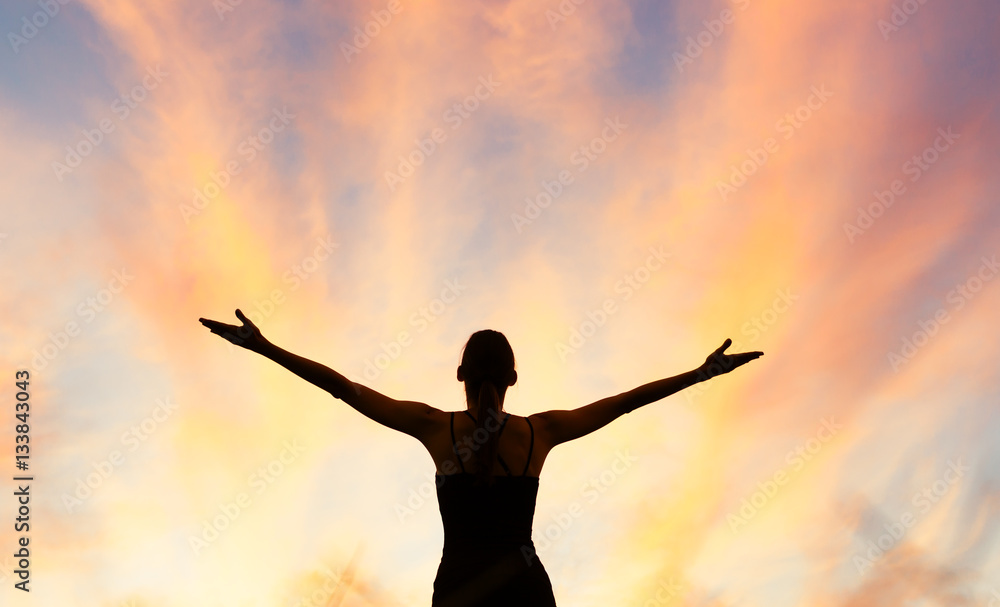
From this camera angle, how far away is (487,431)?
507 cm

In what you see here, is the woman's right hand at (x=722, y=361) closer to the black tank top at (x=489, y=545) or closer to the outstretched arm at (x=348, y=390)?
the black tank top at (x=489, y=545)

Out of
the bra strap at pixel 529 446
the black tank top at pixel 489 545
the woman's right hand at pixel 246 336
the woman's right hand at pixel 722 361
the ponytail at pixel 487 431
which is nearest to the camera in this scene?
the black tank top at pixel 489 545

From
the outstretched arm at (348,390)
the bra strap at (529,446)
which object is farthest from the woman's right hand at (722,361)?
the outstretched arm at (348,390)

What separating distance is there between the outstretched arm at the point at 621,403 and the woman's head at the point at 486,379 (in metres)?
0.39

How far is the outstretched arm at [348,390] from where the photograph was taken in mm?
5184

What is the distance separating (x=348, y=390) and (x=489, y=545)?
55.7 inches

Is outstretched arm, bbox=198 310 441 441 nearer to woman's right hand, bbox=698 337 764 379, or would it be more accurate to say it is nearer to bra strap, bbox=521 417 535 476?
Result: bra strap, bbox=521 417 535 476

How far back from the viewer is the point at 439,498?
5.04m

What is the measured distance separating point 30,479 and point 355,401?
537 inches

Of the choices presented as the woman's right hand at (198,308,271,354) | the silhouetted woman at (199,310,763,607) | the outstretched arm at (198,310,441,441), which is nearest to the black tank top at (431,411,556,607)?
the silhouetted woman at (199,310,763,607)

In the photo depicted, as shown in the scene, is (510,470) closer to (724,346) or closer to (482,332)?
(482,332)

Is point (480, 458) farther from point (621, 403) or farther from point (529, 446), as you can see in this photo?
point (621, 403)

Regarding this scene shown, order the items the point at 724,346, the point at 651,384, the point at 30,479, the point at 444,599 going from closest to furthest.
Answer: the point at 444,599, the point at 651,384, the point at 724,346, the point at 30,479

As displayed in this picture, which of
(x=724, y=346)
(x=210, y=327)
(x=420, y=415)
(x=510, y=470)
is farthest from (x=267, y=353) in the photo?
(x=724, y=346)
